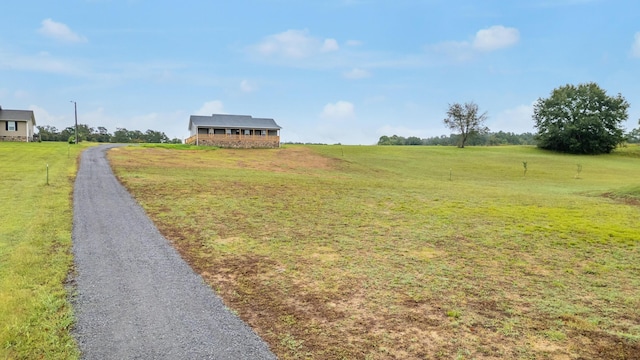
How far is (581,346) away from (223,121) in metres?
55.0

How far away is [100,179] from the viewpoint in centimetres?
1831

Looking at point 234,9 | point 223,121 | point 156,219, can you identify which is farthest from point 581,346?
point 223,121

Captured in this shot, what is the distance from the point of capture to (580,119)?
60156 millimetres

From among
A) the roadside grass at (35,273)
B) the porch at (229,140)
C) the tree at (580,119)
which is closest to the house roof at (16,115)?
the porch at (229,140)

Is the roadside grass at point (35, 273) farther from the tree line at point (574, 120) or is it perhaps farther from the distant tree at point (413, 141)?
the distant tree at point (413, 141)

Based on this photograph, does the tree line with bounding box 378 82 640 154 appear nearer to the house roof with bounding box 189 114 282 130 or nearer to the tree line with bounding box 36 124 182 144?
the house roof with bounding box 189 114 282 130

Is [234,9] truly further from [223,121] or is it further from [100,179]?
[223,121]

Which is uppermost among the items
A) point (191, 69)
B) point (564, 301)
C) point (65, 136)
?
point (191, 69)

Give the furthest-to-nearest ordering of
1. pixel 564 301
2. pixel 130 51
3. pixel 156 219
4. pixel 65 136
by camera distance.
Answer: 1. pixel 65 136
2. pixel 130 51
3. pixel 156 219
4. pixel 564 301

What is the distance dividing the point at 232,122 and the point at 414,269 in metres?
51.9

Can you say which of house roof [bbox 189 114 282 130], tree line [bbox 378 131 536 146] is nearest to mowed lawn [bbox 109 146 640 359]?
house roof [bbox 189 114 282 130]

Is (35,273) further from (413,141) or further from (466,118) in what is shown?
(413,141)

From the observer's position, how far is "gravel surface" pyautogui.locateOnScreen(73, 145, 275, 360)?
4.47 metres

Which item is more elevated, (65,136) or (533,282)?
(65,136)
